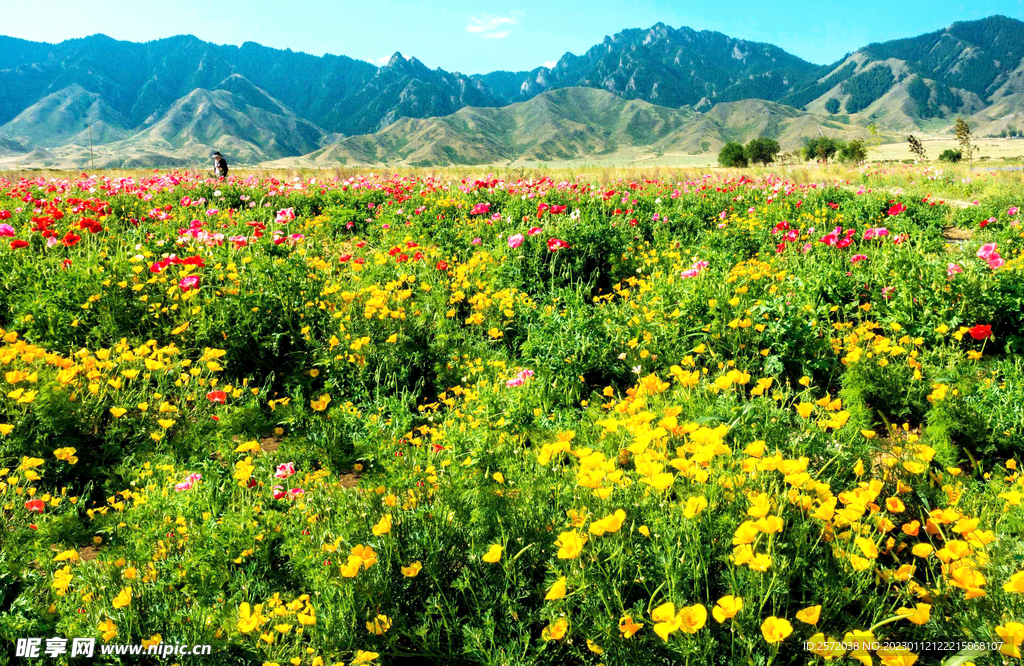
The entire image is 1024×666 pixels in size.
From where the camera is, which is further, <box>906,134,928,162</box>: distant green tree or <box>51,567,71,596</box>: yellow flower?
<box>906,134,928,162</box>: distant green tree

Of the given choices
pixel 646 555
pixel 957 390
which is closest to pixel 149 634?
pixel 646 555

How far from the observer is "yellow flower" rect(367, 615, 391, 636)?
1.74m

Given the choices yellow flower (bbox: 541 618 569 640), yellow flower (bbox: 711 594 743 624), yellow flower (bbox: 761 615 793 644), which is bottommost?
yellow flower (bbox: 541 618 569 640)

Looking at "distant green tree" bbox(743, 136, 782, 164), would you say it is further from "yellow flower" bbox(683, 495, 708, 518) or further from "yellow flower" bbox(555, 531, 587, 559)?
"yellow flower" bbox(555, 531, 587, 559)

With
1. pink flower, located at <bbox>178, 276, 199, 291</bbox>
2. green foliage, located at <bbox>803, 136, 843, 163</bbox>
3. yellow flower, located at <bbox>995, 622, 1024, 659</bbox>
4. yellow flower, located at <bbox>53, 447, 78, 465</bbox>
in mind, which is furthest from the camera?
green foliage, located at <bbox>803, 136, 843, 163</bbox>

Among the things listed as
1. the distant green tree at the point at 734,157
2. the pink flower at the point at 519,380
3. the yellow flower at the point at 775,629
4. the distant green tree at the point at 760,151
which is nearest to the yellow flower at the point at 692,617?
the yellow flower at the point at 775,629

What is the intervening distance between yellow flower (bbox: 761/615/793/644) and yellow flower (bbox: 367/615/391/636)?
3.78 feet

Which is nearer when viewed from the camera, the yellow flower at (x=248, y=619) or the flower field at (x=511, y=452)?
the yellow flower at (x=248, y=619)

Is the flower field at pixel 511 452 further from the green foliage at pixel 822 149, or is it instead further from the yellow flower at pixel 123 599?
the green foliage at pixel 822 149

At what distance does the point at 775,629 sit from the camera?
59.8 inches

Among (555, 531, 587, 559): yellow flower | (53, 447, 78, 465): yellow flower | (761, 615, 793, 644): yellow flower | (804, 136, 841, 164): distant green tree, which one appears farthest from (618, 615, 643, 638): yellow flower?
(804, 136, 841, 164): distant green tree

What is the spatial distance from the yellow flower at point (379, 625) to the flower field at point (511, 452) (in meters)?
0.01

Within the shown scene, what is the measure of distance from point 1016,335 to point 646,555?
4.03 metres

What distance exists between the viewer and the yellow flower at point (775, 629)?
1484 millimetres
